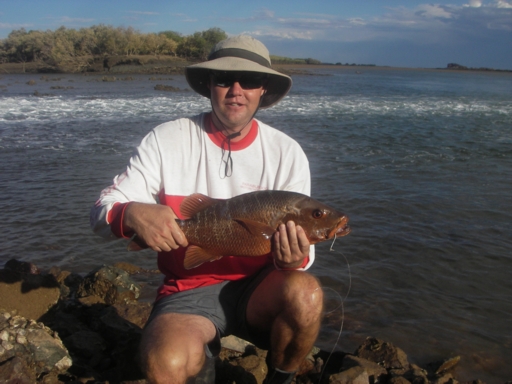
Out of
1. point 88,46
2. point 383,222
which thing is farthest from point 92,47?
point 383,222

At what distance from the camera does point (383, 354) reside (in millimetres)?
4555

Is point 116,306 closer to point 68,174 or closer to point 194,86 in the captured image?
point 194,86

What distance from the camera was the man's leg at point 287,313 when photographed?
3238mm

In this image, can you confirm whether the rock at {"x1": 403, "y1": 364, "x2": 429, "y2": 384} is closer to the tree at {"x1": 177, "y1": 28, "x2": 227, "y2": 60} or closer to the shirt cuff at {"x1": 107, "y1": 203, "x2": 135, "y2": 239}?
the shirt cuff at {"x1": 107, "y1": 203, "x2": 135, "y2": 239}

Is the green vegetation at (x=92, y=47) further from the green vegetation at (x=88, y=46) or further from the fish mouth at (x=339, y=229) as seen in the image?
the fish mouth at (x=339, y=229)

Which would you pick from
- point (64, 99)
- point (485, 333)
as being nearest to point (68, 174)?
point (485, 333)

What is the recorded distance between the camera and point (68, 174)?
11570mm

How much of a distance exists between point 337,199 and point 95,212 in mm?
7290

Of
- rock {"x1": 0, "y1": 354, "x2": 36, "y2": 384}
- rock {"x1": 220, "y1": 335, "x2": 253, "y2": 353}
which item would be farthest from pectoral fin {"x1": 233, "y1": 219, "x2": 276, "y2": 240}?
rock {"x1": 0, "y1": 354, "x2": 36, "y2": 384}

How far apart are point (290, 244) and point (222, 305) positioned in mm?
787

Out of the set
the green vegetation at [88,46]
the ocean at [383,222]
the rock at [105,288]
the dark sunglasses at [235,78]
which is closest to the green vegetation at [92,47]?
the green vegetation at [88,46]

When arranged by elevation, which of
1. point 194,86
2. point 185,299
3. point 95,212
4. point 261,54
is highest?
point 261,54

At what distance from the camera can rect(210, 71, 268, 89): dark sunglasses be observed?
3611mm

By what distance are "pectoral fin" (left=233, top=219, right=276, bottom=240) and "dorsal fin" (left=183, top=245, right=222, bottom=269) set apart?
0.33 meters
